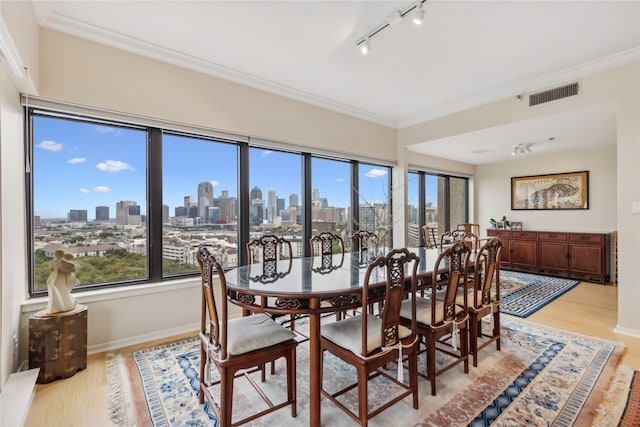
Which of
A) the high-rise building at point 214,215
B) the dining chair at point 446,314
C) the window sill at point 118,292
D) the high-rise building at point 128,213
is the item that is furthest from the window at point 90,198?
the dining chair at point 446,314

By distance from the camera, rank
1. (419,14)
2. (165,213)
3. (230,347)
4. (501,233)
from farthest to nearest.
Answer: (501,233)
(165,213)
(419,14)
(230,347)

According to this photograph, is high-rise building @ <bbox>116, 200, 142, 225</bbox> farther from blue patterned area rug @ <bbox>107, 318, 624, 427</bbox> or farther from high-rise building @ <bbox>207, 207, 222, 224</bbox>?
blue patterned area rug @ <bbox>107, 318, 624, 427</bbox>

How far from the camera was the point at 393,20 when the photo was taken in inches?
92.3

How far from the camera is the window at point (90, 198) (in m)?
2.55

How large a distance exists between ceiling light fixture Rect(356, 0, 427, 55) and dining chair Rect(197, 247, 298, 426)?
2.22 meters

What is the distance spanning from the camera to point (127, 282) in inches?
114

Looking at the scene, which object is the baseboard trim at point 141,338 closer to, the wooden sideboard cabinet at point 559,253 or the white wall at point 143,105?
the white wall at point 143,105

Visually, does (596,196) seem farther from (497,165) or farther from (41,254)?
(41,254)

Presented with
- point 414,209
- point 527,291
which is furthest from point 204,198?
point 527,291

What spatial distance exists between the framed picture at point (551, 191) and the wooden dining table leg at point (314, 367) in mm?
6475

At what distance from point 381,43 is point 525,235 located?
5223mm

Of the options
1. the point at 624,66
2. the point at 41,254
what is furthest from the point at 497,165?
the point at 41,254

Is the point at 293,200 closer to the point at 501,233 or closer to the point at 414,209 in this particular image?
the point at 414,209

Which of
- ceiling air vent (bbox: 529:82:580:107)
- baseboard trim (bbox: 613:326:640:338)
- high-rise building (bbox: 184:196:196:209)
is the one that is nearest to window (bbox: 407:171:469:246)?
ceiling air vent (bbox: 529:82:580:107)
